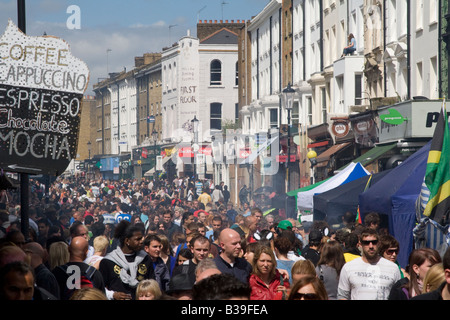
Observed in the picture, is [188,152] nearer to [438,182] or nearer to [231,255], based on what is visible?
[438,182]

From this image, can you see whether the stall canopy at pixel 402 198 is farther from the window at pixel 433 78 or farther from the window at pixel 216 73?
the window at pixel 216 73

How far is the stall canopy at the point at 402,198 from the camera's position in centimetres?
1380

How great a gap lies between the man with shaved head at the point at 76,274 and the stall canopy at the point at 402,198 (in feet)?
23.7

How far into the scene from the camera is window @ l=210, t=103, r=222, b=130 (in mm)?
69438

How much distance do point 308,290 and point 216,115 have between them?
2536 inches

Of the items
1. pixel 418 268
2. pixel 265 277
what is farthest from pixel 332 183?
pixel 418 268

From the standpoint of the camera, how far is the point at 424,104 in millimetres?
25109

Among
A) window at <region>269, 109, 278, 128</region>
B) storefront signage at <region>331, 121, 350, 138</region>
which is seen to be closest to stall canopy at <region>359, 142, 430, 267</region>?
storefront signage at <region>331, 121, 350, 138</region>

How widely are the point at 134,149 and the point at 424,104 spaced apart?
5149 cm

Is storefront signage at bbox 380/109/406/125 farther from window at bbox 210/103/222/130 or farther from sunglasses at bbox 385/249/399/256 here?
window at bbox 210/103/222/130

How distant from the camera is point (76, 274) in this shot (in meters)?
7.54

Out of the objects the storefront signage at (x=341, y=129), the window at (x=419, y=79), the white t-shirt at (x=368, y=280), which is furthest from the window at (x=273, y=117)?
the white t-shirt at (x=368, y=280)
